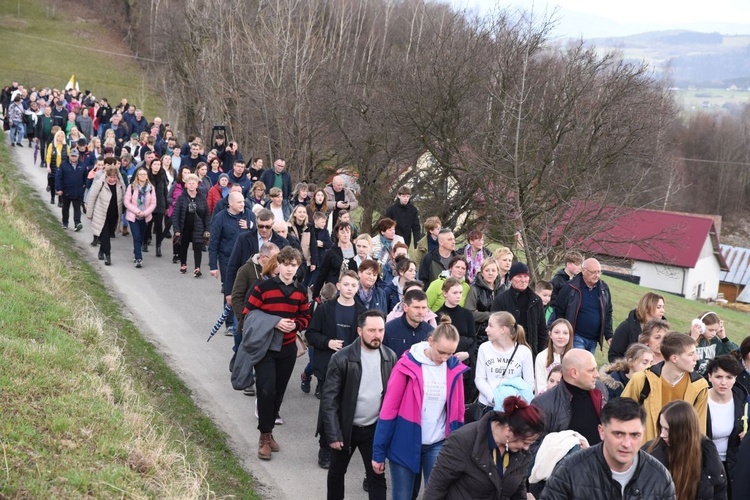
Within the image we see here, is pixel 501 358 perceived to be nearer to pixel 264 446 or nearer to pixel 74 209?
pixel 264 446

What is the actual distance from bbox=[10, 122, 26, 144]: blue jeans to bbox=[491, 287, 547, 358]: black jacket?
2588 cm

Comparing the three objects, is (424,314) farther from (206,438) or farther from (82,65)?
(82,65)

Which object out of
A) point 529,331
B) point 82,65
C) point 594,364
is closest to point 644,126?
point 529,331

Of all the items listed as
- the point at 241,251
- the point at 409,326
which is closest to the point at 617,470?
the point at 409,326

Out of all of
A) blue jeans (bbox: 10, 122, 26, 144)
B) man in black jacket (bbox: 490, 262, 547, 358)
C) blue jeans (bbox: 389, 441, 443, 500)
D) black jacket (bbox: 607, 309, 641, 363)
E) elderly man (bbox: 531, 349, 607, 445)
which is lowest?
blue jeans (bbox: 10, 122, 26, 144)

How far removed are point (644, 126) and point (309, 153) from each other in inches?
361

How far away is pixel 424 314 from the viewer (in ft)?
28.1

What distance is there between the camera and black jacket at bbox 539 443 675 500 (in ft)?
16.6

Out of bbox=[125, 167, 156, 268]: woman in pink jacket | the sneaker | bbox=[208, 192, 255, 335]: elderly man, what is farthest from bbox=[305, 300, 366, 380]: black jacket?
bbox=[125, 167, 156, 268]: woman in pink jacket

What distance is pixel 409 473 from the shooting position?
7.29 m

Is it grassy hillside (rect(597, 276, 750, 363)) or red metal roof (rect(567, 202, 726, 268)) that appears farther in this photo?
grassy hillside (rect(597, 276, 750, 363))

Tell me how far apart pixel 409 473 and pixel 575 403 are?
153cm

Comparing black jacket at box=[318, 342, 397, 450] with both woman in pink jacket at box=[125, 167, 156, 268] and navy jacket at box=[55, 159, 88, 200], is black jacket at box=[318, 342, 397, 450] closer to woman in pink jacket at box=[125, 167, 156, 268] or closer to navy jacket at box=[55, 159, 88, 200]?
woman in pink jacket at box=[125, 167, 156, 268]

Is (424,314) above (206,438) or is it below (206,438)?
above
